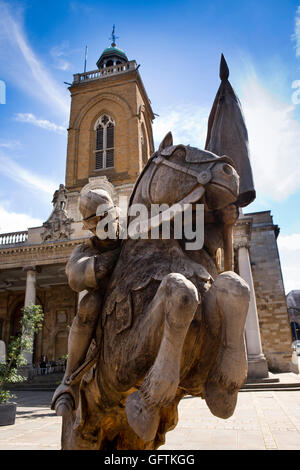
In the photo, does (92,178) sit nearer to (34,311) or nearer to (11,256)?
(11,256)

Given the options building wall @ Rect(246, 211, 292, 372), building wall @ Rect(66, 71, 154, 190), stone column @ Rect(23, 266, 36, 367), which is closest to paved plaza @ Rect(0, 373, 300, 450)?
stone column @ Rect(23, 266, 36, 367)

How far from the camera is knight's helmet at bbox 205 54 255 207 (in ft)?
7.87

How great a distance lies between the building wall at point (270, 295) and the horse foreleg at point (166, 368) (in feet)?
69.5

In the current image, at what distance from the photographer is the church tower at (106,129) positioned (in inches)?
985

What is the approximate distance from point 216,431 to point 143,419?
5014 mm

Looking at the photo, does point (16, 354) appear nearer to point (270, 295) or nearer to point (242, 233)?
point (242, 233)

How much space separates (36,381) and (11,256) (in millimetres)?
7235

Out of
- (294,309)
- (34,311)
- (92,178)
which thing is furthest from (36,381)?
(294,309)

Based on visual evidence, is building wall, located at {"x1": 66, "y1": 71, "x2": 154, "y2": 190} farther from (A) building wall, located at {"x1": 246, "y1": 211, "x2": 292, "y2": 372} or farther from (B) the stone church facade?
(A) building wall, located at {"x1": 246, "y1": 211, "x2": 292, "y2": 372}

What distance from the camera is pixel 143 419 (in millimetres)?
1403

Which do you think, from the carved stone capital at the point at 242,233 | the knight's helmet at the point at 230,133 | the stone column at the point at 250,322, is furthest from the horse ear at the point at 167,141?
the carved stone capital at the point at 242,233

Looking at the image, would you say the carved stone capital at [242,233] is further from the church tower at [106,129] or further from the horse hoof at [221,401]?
the horse hoof at [221,401]

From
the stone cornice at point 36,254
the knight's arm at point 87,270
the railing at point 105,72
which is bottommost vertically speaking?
the knight's arm at point 87,270

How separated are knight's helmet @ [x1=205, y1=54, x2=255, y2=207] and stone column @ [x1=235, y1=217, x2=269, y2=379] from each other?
10.4 meters
